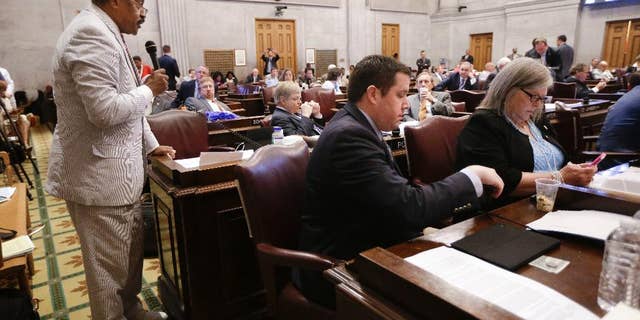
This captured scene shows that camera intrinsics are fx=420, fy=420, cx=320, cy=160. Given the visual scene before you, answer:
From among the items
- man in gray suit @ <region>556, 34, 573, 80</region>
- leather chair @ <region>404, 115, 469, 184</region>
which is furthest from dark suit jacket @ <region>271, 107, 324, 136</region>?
man in gray suit @ <region>556, 34, 573, 80</region>

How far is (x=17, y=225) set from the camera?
195 cm

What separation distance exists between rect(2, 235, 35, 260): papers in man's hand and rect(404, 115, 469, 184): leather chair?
1.90 m

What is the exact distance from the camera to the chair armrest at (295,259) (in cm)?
131

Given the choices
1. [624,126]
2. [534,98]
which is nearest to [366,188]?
[534,98]

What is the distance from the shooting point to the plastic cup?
1.41 metres

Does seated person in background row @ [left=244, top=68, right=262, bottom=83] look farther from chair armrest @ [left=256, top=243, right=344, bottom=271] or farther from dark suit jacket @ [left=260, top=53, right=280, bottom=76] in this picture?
chair armrest @ [left=256, top=243, right=344, bottom=271]

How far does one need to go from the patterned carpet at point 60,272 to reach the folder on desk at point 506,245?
1.94 metres

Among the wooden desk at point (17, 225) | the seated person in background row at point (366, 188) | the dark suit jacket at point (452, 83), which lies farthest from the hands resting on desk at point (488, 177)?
the dark suit jacket at point (452, 83)

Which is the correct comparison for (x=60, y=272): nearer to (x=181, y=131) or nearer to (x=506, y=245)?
(x=181, y=131)

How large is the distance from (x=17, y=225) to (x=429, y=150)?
2.15 meters

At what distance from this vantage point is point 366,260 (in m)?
0.97

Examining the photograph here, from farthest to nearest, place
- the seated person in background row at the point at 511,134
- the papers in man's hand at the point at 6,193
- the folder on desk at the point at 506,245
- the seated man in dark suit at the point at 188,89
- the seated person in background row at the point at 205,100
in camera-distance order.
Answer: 1. the seated man in dark suit at the point at 188,89
2. the seated person in background row at the point at 205,100
3. the papers in man's hand at the point at 6,193
4. the seated person in background row at the point at 511,134
5. the folder on desk at the point at 506,245

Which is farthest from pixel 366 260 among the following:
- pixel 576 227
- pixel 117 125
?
pixel 117 125

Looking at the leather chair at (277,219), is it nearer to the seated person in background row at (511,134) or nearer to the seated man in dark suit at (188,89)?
the seated person in background row at (511,134)
